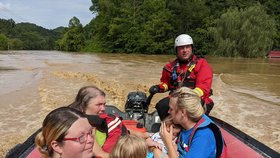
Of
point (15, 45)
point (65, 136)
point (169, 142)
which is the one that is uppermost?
point (65, 136)

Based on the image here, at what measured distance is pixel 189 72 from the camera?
2.98 m

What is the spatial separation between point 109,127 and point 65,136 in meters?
0.75

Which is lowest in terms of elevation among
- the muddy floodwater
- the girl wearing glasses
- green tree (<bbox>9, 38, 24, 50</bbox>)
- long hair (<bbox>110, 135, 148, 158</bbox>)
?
the muddy floodwater

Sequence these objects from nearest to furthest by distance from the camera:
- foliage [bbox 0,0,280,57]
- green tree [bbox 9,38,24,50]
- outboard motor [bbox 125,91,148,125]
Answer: outboard motor [bbox 125,91,148,125] → foliage [bbox 0,0,280,57] → green tree [bbox 9,38,24,50]

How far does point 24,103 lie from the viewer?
6109 millimetres

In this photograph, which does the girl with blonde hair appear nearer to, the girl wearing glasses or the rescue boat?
the rescue boat

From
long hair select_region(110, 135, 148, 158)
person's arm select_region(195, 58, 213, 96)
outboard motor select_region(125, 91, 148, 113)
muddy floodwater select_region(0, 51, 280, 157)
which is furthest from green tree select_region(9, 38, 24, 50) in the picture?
long hair select_region(110, 135, 148, 158)

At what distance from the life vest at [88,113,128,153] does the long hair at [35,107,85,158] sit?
49 centimetres

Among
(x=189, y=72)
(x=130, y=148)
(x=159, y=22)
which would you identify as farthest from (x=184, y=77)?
(x=159, y=22)

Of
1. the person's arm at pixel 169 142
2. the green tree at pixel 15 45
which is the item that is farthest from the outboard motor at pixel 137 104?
the green tree at pixel 15 45

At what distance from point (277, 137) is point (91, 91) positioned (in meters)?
3.51

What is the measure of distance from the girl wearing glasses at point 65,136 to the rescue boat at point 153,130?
0.64 meters

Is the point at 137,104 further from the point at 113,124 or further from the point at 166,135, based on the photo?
the point at 166,135

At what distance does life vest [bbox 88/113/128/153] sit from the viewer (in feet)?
5.94
